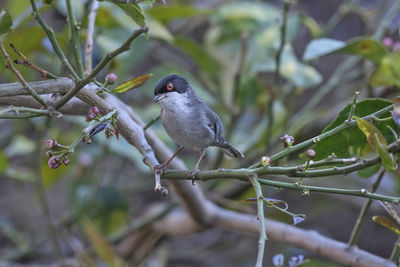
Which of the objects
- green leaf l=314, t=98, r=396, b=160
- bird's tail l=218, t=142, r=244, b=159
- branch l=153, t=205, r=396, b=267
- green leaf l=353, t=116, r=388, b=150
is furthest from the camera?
bird's tail l=218, t=142, r=244, b=159

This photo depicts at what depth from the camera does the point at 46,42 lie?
2.00m

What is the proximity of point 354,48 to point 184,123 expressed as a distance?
2.19ft

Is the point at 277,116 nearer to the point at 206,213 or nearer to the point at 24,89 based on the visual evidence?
the point at 206,213

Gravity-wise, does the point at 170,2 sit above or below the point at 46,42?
above

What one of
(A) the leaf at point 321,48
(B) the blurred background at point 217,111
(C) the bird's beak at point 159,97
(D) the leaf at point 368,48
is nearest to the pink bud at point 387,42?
(B) the blurred background at point 217,111

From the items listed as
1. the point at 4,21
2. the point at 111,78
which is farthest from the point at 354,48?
the point at 4,21

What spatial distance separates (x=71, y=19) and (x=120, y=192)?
136 centimetres

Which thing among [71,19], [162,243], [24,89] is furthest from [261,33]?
→ [24,89]

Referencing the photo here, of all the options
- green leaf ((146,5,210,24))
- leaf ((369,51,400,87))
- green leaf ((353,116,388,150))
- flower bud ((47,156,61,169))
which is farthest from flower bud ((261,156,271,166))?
green leaf ((146,5,210,24))

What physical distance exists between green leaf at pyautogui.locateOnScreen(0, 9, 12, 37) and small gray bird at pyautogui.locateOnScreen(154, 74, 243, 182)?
739 mm

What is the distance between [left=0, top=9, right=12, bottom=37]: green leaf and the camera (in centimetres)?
95

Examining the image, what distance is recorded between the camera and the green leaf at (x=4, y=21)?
948 mm

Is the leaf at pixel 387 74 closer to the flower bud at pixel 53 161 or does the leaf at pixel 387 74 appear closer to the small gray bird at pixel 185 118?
the small gray bird at pixel 185 118

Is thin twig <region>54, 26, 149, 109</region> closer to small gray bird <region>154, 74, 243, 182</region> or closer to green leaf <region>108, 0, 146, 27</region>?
green leaf <region>108, 0, 146, 27</region>
